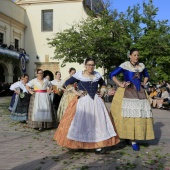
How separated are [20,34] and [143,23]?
14.6 m

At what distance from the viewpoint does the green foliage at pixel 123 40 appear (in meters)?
20.9

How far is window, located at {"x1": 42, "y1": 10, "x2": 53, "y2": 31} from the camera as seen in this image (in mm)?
32312

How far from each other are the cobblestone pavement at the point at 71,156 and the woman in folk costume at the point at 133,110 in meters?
0.32

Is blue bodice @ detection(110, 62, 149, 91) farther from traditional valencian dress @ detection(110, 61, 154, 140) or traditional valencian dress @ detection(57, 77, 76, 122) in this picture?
traditional valencian dress @ detection(57, 77, 76, 122)

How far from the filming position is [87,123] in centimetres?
508

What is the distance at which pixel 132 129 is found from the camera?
5305 millimetres

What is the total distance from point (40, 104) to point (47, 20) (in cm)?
2558

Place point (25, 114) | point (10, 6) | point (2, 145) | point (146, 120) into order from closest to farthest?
point (146, 120)
point (2, 145)
point (25, 114)
point (10, 6)

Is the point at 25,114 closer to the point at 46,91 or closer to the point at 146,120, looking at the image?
the point at 46,91

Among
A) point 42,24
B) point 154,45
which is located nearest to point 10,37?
point 42,24

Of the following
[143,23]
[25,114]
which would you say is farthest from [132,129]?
[143,23]

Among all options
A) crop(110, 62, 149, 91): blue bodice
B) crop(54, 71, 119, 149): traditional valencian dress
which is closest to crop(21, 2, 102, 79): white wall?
crop(110, 62, 149, 91): blue bodice

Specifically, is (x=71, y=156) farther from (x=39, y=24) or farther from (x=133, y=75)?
(x=39, y=24)

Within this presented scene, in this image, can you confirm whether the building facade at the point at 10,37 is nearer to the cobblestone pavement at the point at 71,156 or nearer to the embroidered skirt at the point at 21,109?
the embroidered skirt at the point at 21,109
